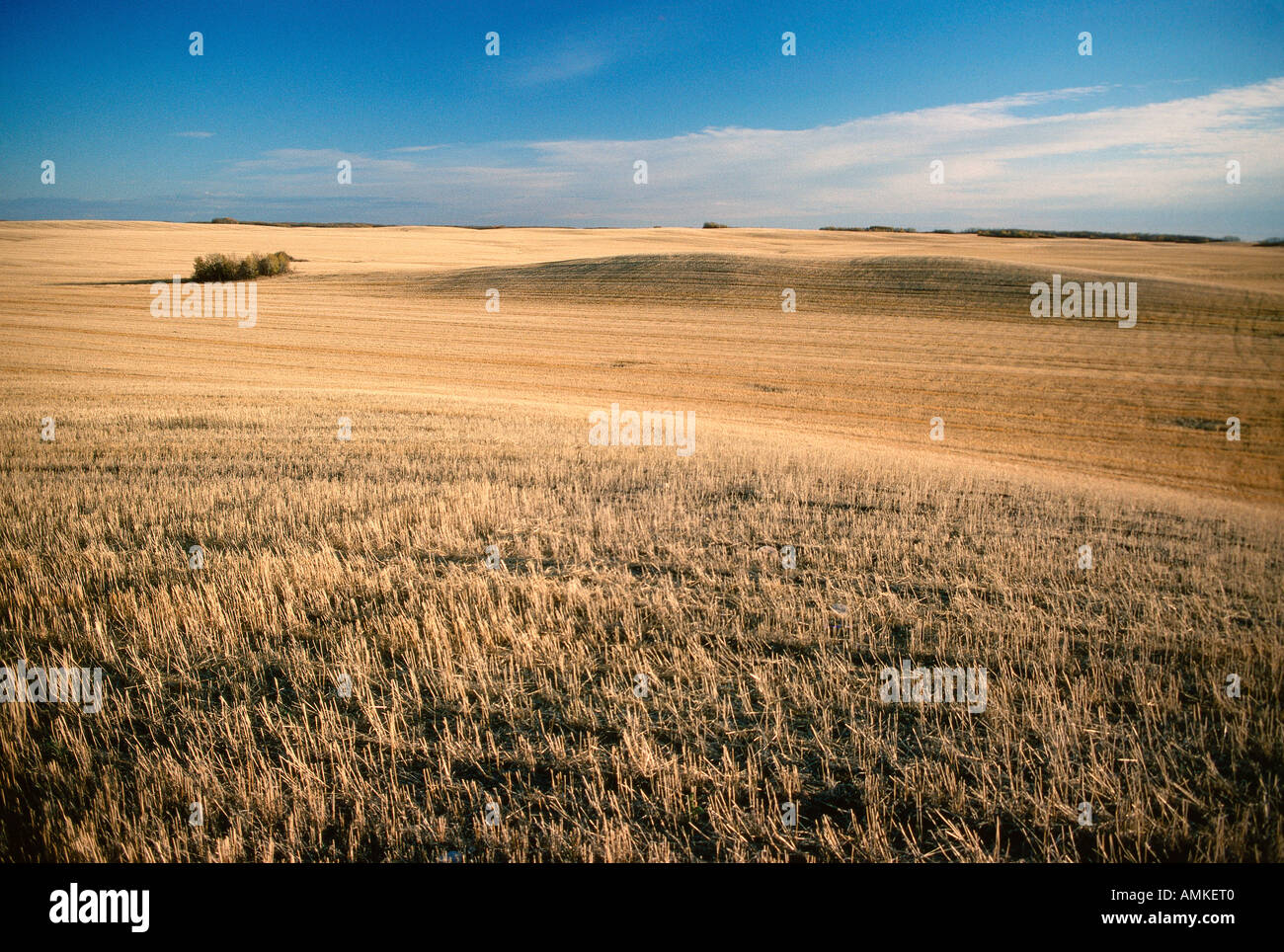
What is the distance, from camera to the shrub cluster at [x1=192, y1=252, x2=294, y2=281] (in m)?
59.0

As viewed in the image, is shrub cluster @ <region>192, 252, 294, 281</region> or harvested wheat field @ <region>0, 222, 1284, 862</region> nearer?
harvested wheat field @ <region>0, 222, 1284, 862</region>

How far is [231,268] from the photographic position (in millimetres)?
59031

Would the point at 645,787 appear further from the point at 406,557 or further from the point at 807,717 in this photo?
the point at 406,557

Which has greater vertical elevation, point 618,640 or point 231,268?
point 231,268

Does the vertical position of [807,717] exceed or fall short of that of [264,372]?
it falls short

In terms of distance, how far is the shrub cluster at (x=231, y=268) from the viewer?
59.0m

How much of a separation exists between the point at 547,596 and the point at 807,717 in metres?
2.42

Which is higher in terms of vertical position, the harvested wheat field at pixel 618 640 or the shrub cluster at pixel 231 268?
the shrub cluster at pixel 231 268

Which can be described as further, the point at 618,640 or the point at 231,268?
the point at 231,268

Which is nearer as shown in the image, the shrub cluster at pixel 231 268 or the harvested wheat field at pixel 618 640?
the harvested wheat field at pixel 618 640

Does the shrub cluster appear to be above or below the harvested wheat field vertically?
above

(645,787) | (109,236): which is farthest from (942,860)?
(109,236)

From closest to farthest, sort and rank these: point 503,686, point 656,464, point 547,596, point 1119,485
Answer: point 503,686 → point 547,596 → point 656,464 → point 1119,485

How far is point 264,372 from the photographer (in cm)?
2659
